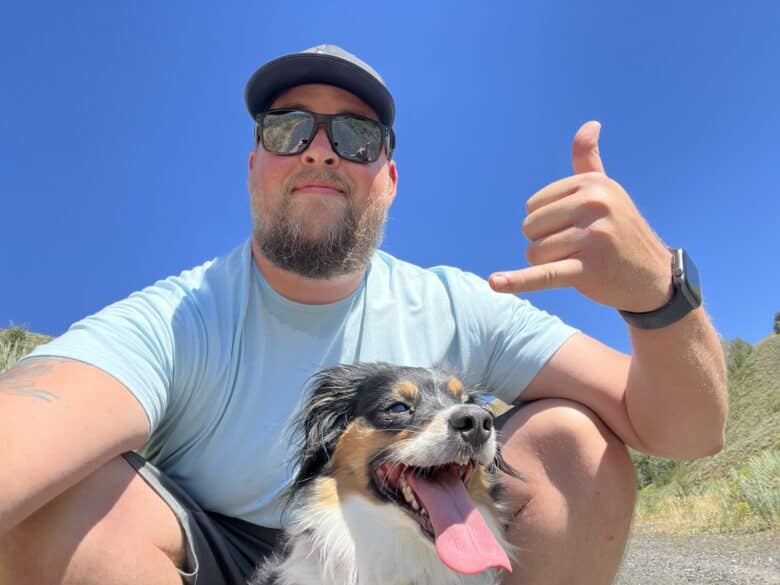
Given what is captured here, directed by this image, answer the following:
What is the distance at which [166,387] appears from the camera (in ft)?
9.35

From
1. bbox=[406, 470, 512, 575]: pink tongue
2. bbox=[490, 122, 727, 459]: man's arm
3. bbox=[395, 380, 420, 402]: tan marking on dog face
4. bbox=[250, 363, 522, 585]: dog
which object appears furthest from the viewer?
bbox=[395, 380, 420, 402]: tan marking on dog face

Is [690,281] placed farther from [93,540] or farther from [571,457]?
[93,540]

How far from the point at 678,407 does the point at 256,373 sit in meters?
1.95

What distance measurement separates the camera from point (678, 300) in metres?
2.45

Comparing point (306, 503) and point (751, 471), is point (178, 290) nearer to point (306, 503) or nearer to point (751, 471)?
point (306, 503)

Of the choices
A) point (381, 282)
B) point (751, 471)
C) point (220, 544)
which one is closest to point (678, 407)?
point (381, 282)

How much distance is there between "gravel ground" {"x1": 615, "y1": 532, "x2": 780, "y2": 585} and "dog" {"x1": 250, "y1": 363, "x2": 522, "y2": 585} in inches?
168

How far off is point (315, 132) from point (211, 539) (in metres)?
2.17

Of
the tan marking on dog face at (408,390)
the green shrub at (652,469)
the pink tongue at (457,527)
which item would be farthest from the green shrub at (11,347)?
the green shrub at (652,469)

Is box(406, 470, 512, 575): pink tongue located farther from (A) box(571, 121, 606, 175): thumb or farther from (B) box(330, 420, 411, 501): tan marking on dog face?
(A) box(571, 121, 606, 175): thumb

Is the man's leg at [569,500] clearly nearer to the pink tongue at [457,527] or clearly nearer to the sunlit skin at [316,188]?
the pink tongue at [457,527]

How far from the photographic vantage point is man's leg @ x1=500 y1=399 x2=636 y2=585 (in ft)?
9.67

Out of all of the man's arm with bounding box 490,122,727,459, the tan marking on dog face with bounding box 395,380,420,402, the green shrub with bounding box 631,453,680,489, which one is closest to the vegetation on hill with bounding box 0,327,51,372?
the tan marking on dog face with bounding box 395,380,420,402

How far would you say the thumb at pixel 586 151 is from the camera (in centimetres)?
224
